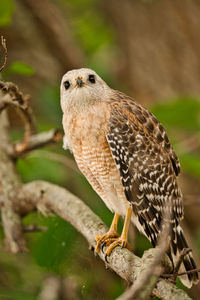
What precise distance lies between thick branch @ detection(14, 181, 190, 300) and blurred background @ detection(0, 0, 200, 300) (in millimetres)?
225

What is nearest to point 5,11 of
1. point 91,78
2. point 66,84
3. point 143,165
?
point 66,84

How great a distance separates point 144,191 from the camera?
3.78m

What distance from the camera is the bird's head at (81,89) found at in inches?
152

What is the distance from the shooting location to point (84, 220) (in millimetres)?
3668

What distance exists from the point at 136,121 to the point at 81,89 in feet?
1.68

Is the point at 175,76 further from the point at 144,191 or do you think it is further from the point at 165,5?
the point at 144,191

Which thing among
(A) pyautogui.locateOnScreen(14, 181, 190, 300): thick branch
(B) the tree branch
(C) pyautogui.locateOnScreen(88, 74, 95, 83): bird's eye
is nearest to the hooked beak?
(C) pyautogui.locateOnScreen(88, 74, 95, 83): bird's eye

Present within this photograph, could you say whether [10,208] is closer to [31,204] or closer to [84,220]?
[31,204]

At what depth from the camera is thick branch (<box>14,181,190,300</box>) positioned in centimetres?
235

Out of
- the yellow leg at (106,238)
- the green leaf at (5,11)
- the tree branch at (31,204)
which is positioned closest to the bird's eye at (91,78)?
the tree branch at (31,204)

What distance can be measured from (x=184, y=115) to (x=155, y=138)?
4.42 feet

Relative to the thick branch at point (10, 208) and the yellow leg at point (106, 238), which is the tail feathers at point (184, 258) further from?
the thick branch at point (10, 208)

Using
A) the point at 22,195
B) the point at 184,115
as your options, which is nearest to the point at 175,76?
the point at 184,115

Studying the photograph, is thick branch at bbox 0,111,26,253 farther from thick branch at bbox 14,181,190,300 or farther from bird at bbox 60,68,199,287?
bird at bbox 60,68,199,287
